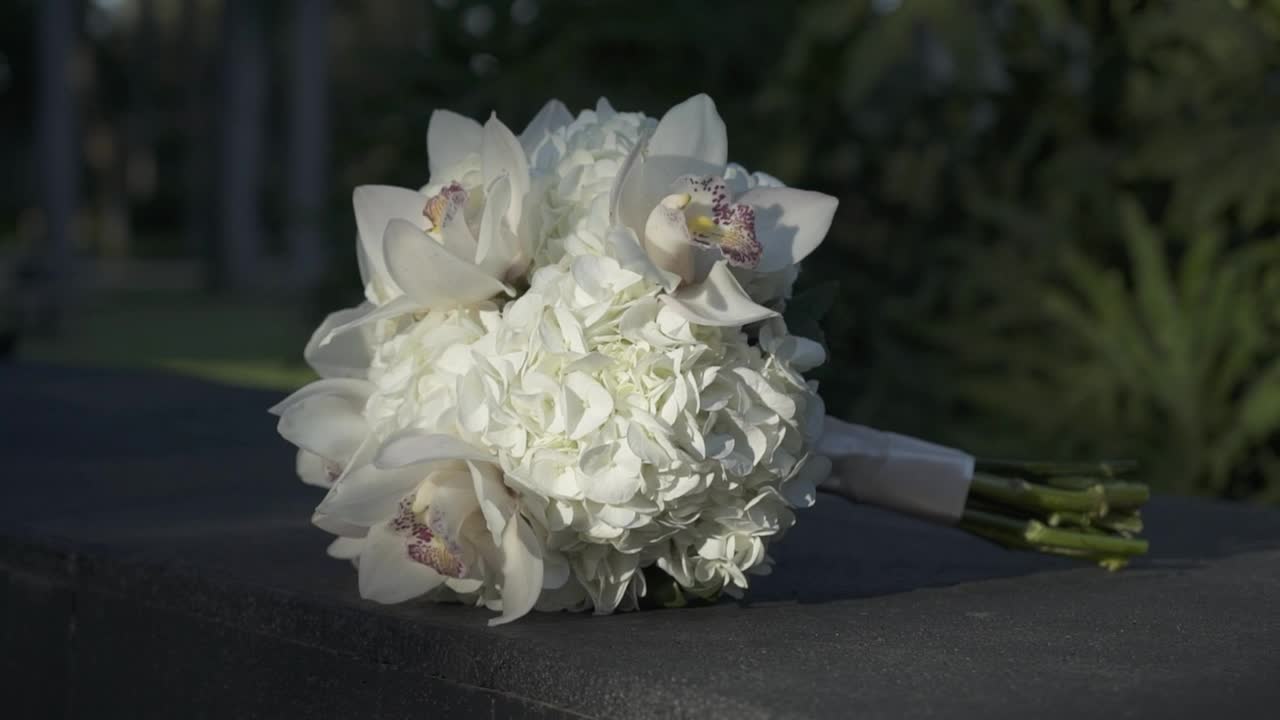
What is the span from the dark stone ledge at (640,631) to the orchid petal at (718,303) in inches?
11.6

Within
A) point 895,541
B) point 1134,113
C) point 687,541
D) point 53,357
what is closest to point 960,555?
point 895,541

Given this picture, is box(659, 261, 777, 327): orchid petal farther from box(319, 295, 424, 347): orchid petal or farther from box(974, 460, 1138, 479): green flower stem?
box(974, 460, 1138, 479): green flower stem

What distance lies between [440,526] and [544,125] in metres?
0.49

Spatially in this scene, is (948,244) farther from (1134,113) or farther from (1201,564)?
(1201,564)

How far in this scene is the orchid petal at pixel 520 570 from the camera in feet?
4.70

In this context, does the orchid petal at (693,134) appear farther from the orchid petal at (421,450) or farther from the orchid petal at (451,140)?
the orchid petal at (421,450)

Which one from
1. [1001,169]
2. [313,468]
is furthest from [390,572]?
[1001,169]

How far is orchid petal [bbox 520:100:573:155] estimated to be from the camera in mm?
1667

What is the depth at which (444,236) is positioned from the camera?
4.94 ft

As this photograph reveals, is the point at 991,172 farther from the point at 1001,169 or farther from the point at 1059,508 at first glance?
the point at 1059,508

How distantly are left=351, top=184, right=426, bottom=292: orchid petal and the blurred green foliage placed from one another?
9.90 ft

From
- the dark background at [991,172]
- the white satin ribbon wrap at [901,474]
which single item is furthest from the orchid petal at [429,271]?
the dark background at [991,172]

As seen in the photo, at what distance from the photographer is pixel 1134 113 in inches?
199

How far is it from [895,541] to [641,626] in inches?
26.9
